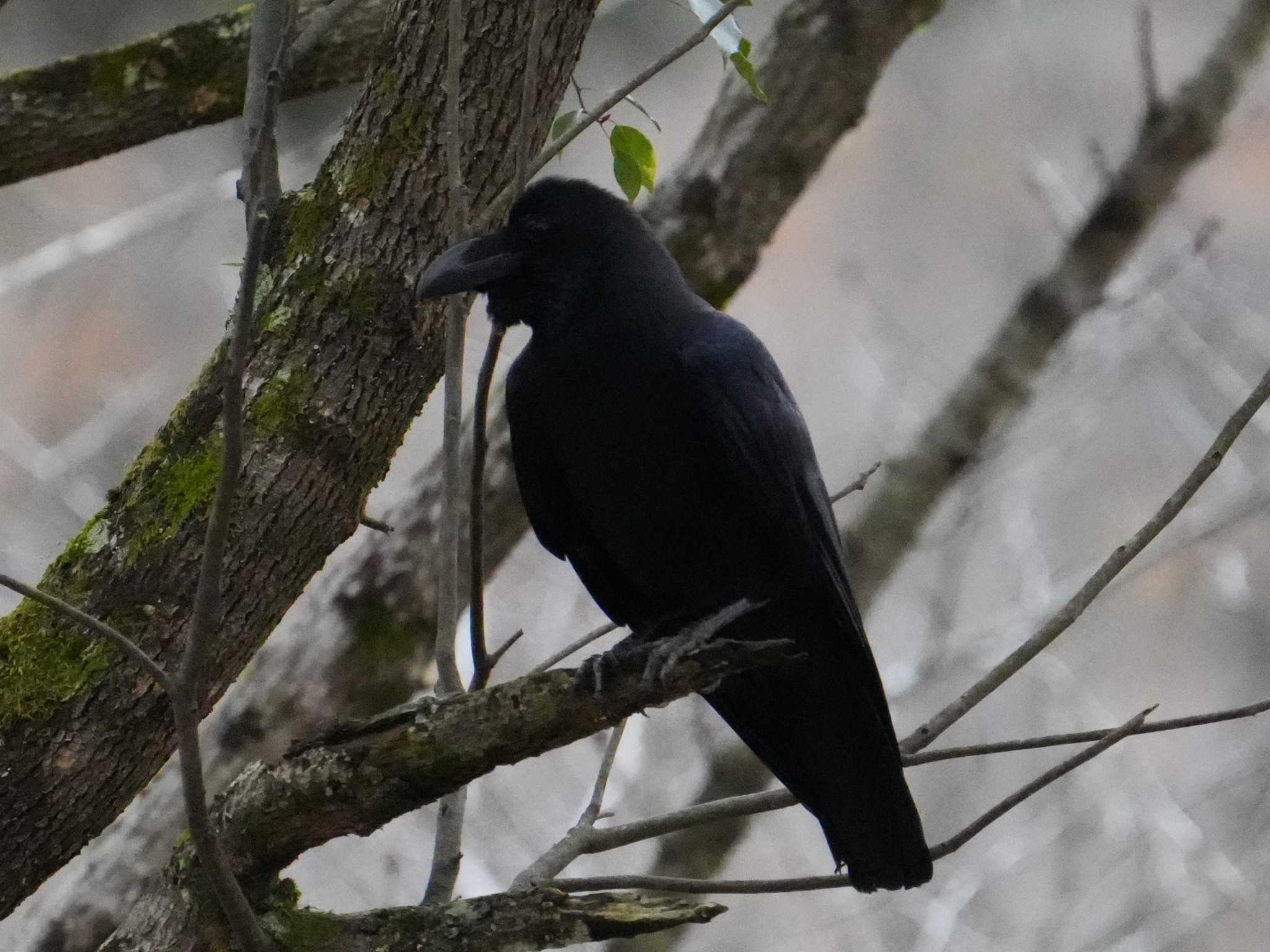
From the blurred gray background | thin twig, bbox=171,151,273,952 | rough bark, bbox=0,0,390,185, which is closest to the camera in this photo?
thin twig, bbox=171,151,273,952

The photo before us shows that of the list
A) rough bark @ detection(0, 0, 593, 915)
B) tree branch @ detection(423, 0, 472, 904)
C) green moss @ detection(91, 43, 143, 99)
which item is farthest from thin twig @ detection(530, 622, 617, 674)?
green moss @ detection(91, 43, 143, 99)

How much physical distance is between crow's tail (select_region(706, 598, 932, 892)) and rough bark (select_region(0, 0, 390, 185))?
1.93 metres

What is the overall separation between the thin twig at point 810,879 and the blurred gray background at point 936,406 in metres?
2.28

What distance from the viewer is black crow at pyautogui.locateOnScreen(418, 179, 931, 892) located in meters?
2.96

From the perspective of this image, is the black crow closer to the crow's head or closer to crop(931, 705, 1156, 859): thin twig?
the crow's head

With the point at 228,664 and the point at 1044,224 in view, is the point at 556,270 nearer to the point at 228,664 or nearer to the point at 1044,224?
the point at 228,664

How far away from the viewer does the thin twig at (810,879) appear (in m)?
2.42

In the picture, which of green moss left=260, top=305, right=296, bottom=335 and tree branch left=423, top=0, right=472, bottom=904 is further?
green moss left=260, top=305, right=296, bottom=335

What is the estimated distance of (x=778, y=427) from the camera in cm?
300

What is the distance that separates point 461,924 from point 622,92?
1.55 m

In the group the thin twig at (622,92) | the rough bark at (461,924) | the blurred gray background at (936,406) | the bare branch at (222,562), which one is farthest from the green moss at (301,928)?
the blurred gray background at (936,406)

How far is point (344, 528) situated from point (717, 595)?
32.3 inches

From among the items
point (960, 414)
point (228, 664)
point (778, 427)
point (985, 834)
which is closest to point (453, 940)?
point (228, 664)

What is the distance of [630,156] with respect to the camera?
3031 mm
